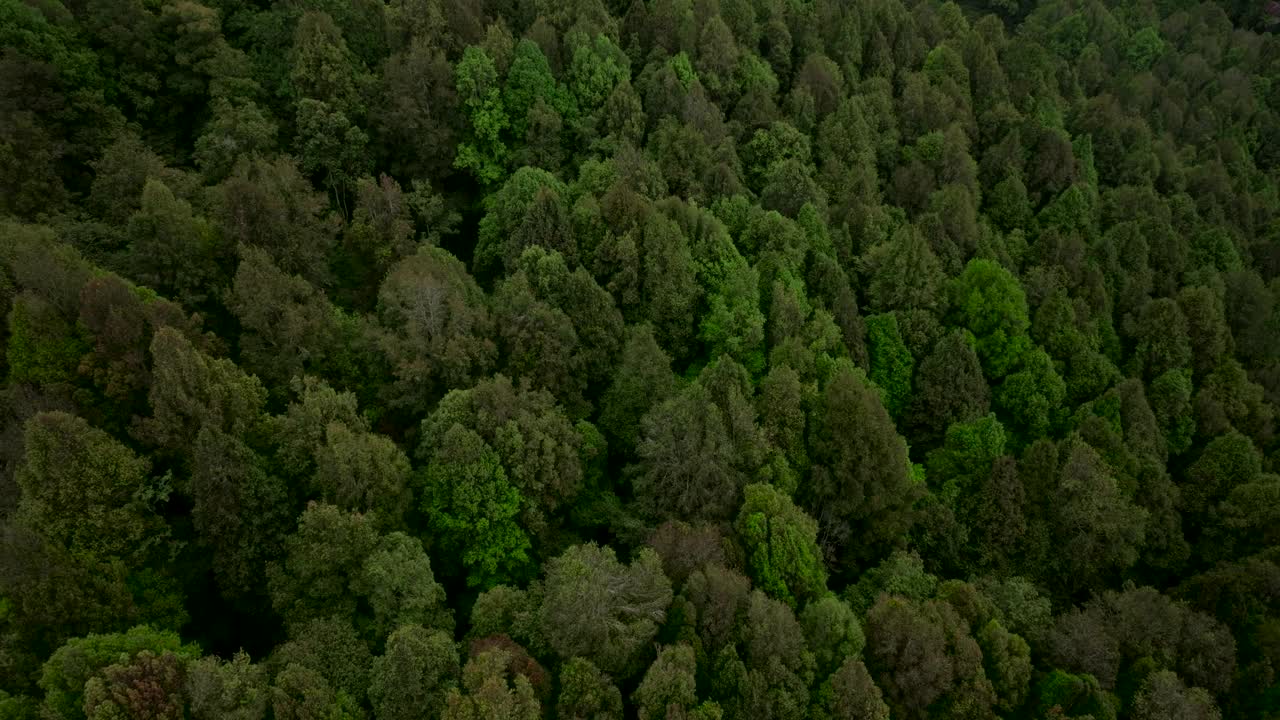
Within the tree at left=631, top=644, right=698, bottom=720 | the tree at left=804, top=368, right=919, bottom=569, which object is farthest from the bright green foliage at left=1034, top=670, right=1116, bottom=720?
the tree at left=631, top=644, right=698, bottom=720

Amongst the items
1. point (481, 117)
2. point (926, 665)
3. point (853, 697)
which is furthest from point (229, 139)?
point (926, 665)

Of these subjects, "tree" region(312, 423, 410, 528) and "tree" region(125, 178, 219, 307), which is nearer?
"tree" region(312, 423, 410, 528)

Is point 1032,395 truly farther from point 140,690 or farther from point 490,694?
point 140,690

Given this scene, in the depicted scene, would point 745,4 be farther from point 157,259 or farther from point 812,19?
point 157,259

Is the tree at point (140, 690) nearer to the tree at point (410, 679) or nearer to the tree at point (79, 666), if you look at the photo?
the tree at point (79, 666)

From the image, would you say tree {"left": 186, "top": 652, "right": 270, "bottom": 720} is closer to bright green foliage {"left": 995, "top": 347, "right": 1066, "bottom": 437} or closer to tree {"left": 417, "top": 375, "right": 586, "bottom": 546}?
tree {"left": 417, "top": 375, "right": 586, "bottom": 546}

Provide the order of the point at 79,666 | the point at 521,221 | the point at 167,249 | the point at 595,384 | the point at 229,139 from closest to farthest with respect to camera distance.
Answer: the point at 79,666, the point at 167,249, the point at 595,384, the point at 229,139, the point at 521,221
